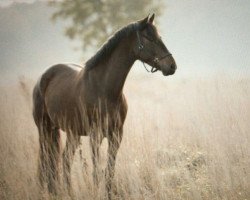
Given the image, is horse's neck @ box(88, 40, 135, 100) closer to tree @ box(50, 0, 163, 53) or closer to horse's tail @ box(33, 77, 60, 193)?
horse's tail @ box(33, 77, 60, 193)

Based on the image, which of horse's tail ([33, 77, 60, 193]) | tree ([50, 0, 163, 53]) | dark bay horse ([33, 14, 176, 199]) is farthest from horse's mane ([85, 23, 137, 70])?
tree ([50, 0, 163, 53])

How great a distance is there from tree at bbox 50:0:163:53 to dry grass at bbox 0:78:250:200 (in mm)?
7512

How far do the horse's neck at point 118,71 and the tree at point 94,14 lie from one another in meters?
9.91

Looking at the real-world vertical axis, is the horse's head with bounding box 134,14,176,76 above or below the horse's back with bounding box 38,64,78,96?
above

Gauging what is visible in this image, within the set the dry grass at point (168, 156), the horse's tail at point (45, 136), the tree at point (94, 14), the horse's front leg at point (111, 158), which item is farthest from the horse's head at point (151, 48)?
the tree at point (94, 14)

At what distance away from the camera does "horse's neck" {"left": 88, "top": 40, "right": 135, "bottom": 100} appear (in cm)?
310

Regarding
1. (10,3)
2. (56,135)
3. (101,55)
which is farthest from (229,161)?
(10,3)

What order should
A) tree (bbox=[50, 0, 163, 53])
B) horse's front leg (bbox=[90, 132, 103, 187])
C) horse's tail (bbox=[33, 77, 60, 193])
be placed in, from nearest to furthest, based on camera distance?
horse's front leg (bbox=[90, 132, 103, 187]), horse's tail (bbox=[33, 77, 60, 193]), tree (bbox=[50, 0, 163, 53])

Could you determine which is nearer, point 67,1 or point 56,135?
point 56,135

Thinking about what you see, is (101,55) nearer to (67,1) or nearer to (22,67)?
(22,67)

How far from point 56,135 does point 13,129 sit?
2.73 ft

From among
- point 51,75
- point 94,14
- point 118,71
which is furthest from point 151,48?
point 94,14

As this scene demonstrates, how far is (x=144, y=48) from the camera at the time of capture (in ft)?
9.95

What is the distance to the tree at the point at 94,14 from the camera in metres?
13.0
